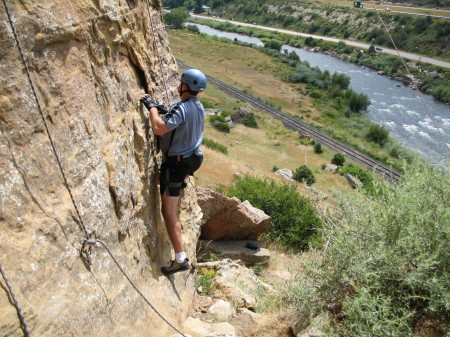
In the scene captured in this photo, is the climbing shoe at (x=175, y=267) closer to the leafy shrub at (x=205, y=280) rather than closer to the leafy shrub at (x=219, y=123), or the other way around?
the leafy shrub at (x=205, y=280)

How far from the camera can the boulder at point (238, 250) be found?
11115 millimetres

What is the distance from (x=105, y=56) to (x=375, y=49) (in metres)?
100

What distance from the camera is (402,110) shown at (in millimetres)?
62969

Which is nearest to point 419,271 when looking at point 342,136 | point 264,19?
point 342,136

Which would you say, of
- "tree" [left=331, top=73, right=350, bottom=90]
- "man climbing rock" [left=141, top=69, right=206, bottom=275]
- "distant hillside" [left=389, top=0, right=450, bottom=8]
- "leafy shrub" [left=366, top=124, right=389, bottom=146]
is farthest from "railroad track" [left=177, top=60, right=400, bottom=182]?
"distant hillside" [left=389, top=0, right=450, bottom=8]

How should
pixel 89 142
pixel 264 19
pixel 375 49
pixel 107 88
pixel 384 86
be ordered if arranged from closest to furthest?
pixel 89 142 < pixel 107 88 < pixel 384 86 < pixel 375 49 < pixel 264 19

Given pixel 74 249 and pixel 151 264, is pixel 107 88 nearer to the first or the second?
pixel 74 249

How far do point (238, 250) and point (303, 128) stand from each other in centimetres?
4358

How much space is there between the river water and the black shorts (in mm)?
36136

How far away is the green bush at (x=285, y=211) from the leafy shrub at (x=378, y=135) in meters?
38.7

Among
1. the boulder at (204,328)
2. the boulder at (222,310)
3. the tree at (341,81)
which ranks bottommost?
the tree at (341,81)

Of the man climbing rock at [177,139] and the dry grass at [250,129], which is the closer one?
the man climbing rock at [177,139]

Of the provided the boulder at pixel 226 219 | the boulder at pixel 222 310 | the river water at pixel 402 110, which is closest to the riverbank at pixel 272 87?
the river water at pixel 402 110

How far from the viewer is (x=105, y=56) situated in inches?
208
